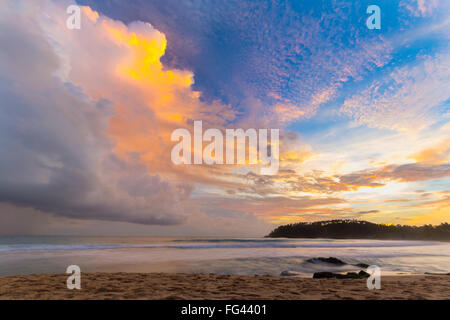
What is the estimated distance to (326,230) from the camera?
114500 mm

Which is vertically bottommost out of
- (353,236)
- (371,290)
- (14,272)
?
(353,236)

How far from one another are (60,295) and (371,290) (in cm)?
881
